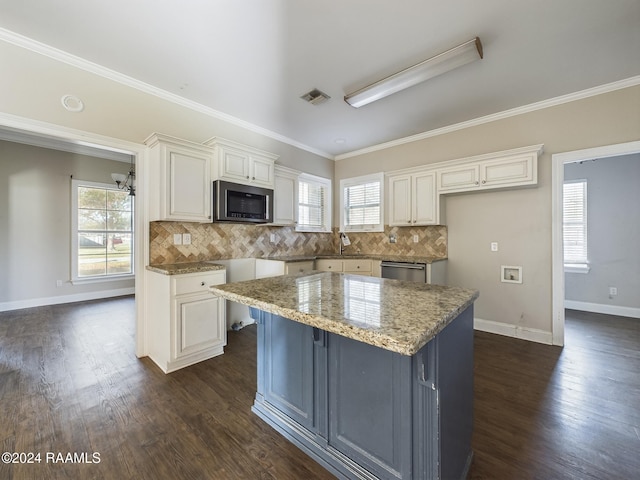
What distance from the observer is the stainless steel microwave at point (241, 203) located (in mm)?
3023

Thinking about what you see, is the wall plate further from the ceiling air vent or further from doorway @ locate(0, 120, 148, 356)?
doorway @ locate(0, 120, 148, 356)

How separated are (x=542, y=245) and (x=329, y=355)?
318cm

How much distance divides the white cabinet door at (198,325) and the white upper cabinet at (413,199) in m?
2.78

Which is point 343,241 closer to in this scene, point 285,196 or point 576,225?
point 285,196

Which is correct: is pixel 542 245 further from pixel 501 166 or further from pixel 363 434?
pixel 363 434

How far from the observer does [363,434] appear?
4.32 feet

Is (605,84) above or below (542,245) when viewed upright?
above

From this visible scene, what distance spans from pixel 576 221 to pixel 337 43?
4.94 metres

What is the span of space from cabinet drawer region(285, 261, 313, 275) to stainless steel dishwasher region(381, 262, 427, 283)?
3.56 ft

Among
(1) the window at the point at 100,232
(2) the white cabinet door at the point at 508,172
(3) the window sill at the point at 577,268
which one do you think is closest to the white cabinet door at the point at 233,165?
(2) the white cabinet door at the point at 508,172

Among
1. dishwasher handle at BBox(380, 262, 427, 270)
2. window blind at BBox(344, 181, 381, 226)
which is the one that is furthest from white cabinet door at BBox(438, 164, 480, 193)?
window blind at BBox(344, 181, 381, 226)

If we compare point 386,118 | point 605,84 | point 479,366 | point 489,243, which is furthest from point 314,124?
point 479,366

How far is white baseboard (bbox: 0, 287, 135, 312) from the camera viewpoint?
441 centimetres

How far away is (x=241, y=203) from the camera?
10.6 feet
